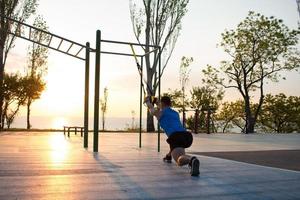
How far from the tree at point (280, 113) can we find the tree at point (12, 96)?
64.0 feet

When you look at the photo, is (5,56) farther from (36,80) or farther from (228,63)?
(228,63)

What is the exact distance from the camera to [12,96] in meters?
22.7

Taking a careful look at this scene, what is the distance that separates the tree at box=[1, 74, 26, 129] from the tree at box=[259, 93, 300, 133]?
1950cm

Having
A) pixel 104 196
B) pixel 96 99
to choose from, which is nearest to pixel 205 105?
pixel 96 99

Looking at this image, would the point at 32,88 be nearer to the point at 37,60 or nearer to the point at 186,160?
the point at 37,60

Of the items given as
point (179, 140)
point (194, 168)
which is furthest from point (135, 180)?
point (179, 140)

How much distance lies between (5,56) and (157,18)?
8.28m

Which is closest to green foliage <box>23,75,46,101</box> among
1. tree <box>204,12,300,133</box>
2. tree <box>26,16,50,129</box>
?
tree <box>26,16,50,129</box>

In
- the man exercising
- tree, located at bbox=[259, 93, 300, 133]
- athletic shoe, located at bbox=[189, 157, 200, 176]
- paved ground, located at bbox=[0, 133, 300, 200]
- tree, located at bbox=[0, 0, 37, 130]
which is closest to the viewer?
paved ground, located at bbox=[0, 133, 300, 200]

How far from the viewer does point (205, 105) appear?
3173 centimetres

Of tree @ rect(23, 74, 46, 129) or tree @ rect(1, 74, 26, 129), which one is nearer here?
tree @ rect(1, 74, 26, 129)

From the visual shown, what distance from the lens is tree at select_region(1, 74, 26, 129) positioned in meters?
22.0

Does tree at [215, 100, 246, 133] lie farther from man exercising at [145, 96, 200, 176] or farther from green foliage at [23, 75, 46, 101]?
man exercising at [145, 96, 200, 176]

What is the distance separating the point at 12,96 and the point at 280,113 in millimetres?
21590
